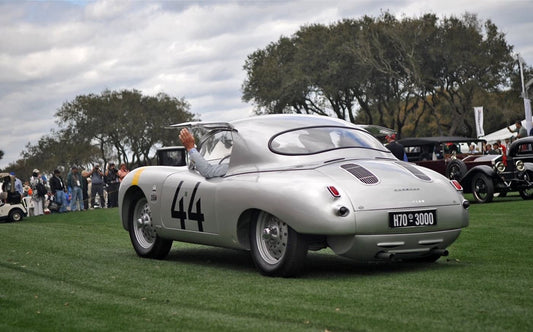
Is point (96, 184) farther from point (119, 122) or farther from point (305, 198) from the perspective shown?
point (119, 122)

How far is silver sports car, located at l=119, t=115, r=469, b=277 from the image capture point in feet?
25.4

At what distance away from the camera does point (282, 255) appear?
805cm

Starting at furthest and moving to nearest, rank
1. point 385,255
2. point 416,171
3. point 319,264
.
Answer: point 319,264
point 416,171
point 385,255

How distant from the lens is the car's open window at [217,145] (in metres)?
9.53

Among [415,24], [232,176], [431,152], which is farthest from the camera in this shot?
→ [415,24]

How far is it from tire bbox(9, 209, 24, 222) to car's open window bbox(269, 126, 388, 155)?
66.4 ft

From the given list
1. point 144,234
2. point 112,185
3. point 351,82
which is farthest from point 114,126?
point 144,234

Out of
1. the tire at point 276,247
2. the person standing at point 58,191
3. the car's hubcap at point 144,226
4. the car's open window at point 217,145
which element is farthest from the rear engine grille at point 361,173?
the person standing at point 58,191

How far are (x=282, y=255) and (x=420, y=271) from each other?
4.44ft

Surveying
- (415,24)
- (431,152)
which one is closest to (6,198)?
(431,152)

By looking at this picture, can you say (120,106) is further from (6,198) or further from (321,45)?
(6,198)

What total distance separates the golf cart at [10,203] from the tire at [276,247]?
2037 centimetres

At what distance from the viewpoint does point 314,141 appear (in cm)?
882

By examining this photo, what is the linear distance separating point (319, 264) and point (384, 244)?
159 cm
